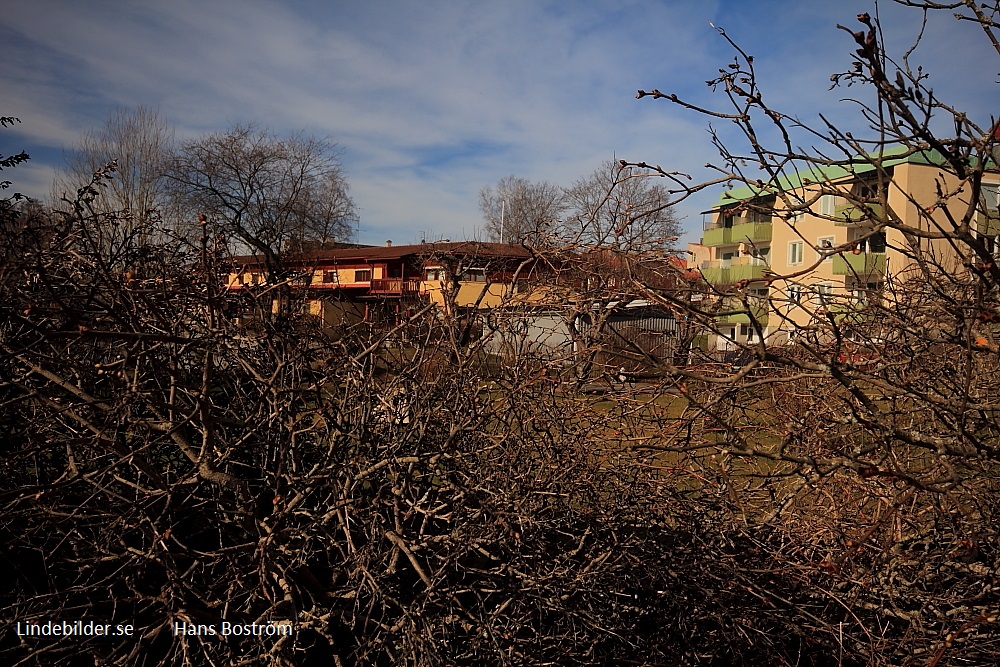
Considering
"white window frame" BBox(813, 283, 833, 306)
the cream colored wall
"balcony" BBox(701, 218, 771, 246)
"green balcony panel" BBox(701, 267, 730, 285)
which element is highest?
"balcony" BBox(701, 218, 771, 246)

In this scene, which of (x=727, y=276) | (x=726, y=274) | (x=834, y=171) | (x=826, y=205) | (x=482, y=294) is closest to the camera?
(x=834, y=171)

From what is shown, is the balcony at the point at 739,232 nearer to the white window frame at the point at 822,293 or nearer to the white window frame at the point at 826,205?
the white window frame at the point at 826,205

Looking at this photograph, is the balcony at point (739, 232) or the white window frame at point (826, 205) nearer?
the white window frame at point (826, 205)

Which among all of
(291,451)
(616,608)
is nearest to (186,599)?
(291,451)

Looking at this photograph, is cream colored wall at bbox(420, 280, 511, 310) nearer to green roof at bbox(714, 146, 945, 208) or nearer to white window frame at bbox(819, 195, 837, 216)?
green roof at bbox(714, 146, 945, 208)

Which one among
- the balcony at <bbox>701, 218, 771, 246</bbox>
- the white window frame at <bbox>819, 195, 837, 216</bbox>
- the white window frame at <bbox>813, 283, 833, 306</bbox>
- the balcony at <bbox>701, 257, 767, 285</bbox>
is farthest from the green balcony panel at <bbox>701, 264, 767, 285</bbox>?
the balcony at <bbox>701, 218, 771, 246</bbox>

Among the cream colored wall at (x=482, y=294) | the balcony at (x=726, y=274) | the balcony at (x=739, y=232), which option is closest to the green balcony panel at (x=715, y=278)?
the balcony at (x=726, y=274)

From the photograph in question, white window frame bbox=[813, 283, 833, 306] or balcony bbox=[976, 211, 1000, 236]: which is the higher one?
balcony bbox=[976, 211, 1000, 236]

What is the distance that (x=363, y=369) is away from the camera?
322 centimetres

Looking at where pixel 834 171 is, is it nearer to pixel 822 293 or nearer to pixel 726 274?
pixel 822 293

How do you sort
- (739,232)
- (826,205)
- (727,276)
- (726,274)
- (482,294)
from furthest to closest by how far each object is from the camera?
(739,232), (826,205), (726,274), (727,276), (482,294)

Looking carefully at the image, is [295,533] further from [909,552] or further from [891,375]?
[909,552]

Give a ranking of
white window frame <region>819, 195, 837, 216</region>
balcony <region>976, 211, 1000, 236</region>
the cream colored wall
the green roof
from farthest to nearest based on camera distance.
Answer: white window frame <region>819, 195, 837, 216</region> → the cream colored wall → balcony <region>976, 211, 1000, 236</region> → the green roof

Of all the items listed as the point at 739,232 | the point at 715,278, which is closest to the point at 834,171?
the point at 715,278
